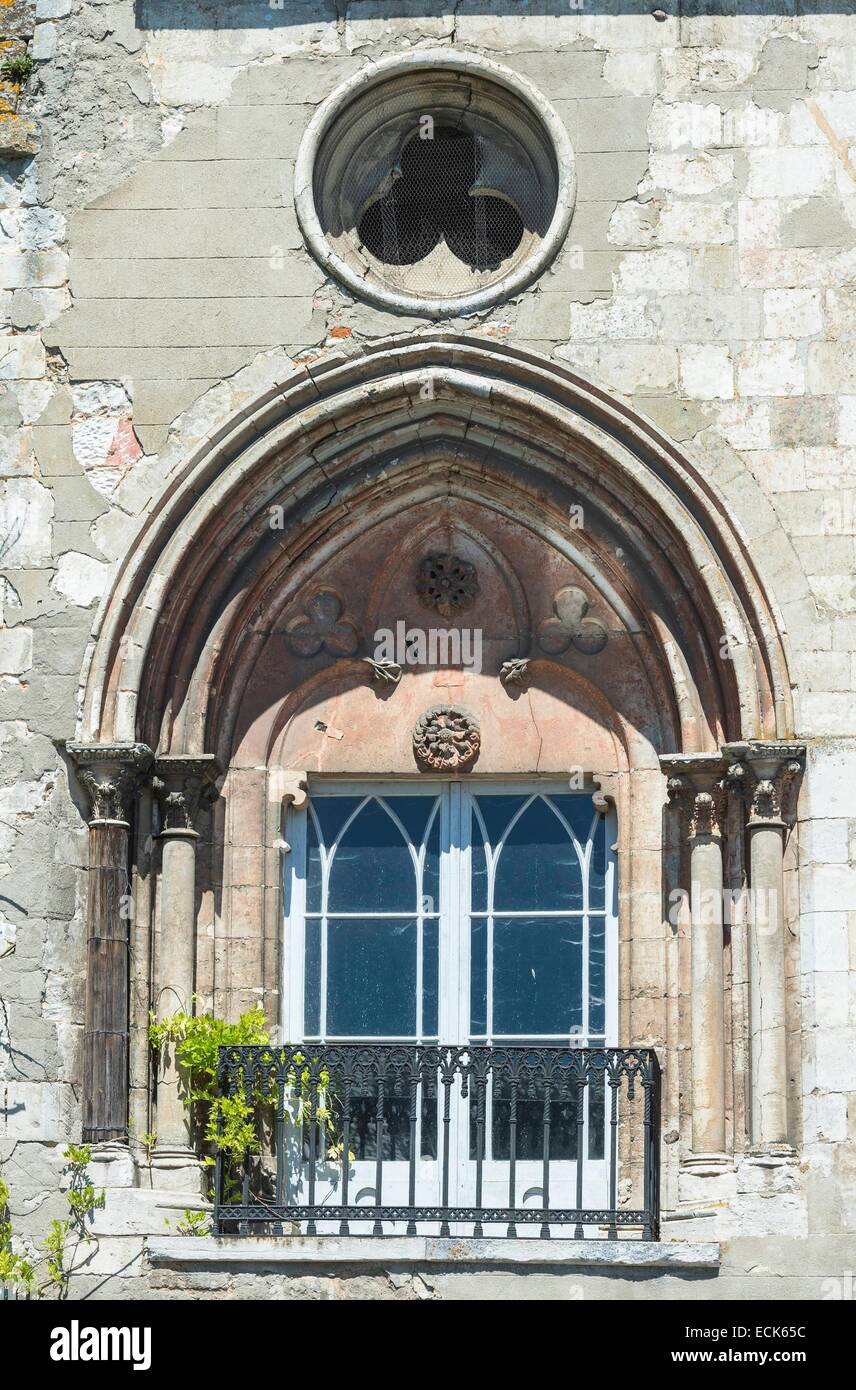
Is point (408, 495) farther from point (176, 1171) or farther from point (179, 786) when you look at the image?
point (176, 1171)

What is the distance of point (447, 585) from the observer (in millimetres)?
13281

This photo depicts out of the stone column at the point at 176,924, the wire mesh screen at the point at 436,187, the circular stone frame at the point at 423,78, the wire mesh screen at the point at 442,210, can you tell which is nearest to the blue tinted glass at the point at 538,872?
the stone column at the point at 176,924

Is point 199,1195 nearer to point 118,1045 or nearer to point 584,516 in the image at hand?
point 118,1045

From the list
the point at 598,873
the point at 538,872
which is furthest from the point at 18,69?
the point at 598,873

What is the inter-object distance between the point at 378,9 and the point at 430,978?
14.4ft

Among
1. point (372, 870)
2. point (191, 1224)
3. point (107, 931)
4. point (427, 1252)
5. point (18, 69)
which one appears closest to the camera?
point (427, 1252)

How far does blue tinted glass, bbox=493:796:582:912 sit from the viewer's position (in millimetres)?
12898

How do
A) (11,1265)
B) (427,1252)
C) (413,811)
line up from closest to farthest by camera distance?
(427,1252), (11,1265), (413,811)

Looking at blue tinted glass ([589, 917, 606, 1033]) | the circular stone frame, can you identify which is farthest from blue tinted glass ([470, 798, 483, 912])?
the circular stone frame

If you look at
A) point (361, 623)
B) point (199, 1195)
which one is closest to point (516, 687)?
point (361, 623)

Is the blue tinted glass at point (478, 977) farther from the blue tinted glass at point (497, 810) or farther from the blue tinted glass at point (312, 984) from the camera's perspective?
the blue tinted glass at point (312, 984)

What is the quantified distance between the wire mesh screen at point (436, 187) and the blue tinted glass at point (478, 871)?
2431 millimetres

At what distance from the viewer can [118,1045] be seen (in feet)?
40.4

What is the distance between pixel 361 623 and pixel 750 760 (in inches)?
78.4
